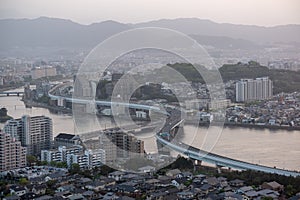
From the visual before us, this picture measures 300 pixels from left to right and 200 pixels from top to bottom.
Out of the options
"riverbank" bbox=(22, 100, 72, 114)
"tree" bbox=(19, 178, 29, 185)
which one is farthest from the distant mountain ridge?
"tree" bbox=(19, 178, 29, 185)

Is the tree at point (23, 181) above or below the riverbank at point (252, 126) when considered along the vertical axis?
below

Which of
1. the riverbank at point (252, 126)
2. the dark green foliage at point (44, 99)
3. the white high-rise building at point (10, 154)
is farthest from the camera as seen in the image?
the dark green foliage at point (44, 99)

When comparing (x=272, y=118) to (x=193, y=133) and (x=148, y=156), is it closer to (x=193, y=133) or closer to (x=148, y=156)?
→ (x=193, y=133)

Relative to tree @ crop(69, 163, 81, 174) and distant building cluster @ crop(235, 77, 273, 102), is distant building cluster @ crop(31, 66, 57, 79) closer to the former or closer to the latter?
distant building cluster @ crop(235, 77, 273, 102)

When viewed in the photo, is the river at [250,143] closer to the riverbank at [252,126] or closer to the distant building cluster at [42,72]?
the riverbank at [252,126]

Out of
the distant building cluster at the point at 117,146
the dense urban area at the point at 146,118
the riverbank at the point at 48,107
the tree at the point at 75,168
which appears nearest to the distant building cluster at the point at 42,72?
the dense urban area at the point at 146,118

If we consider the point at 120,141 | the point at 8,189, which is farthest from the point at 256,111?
the point at 8,189
